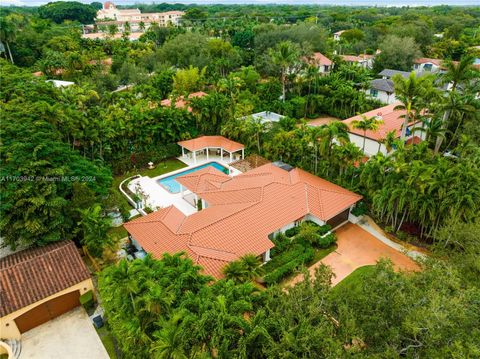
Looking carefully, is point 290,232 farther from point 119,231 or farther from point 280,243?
point 119,231

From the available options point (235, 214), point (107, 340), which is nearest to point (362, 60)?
point (235, 214)

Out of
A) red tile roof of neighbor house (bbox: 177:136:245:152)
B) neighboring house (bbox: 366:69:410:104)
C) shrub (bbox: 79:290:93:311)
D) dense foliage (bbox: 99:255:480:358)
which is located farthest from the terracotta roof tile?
neighboring house (bbox: 366:69:410:104)

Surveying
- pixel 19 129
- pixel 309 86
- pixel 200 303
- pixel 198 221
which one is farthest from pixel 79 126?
pixel 309 86

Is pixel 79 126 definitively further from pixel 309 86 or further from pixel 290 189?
pixel 309 86

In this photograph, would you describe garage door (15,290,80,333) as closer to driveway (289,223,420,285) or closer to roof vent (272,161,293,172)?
driveway (289,223,420,285)

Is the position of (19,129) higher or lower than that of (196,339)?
higher

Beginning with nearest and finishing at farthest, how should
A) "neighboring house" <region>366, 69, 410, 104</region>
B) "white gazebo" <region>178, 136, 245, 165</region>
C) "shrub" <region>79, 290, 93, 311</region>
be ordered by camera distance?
"shrub" <region>79, 290, 93, 311</region> → "white gazebo" <region>178, 136, 245, 165</region> → "neighboring house" <region>366, 69, 410, 104</region>

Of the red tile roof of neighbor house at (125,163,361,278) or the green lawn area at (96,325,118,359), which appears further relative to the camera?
the red tile roof of neighbor house at (125,163,361,278)
